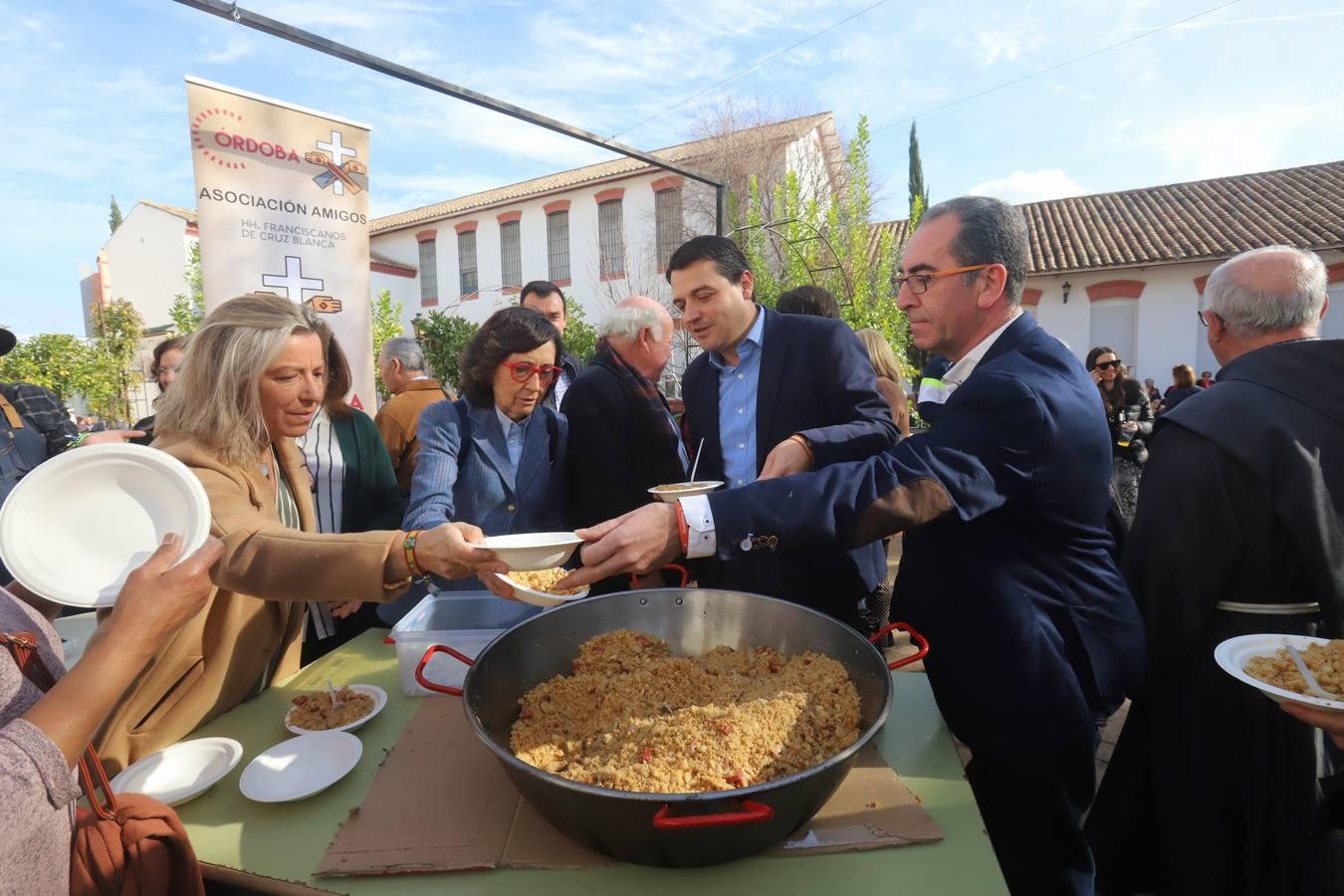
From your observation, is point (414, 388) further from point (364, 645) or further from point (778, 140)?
point (778, 140)

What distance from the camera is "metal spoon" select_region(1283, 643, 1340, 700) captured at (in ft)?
4.53

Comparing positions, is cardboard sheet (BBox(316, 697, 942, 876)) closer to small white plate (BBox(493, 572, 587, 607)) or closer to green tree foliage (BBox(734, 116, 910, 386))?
small white plate (BBox(493, 572, 587, 607))

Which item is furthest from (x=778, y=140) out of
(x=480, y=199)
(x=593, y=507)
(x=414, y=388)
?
(x=593, y=507)

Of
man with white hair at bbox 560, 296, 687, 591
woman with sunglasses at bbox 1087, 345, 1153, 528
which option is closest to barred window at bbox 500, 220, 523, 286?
woman with sunglasses at bbox 1087, 345, 1153, 528

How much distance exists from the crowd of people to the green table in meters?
0.26

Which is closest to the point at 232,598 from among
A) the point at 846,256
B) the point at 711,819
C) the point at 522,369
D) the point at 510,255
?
the point at 522,369

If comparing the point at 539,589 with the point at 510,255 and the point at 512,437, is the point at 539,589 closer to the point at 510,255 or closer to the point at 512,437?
the point at 512,437

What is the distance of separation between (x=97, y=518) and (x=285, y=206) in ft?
10.4

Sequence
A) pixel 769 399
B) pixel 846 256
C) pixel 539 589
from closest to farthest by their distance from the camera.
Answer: pixel 539 589 < pixel 769 399 < pixel 846 256

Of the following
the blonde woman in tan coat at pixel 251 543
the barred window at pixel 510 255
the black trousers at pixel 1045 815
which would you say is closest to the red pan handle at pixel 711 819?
the blonde woman in tan coat at pixel 251 543

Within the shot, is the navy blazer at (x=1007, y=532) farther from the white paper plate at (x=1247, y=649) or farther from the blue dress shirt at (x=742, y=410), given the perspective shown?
the blue dress shirt at (x=742, y=410)

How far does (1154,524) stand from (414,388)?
12.7 feet

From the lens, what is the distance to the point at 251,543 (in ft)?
5.63

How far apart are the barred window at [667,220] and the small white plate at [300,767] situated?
1899cm
